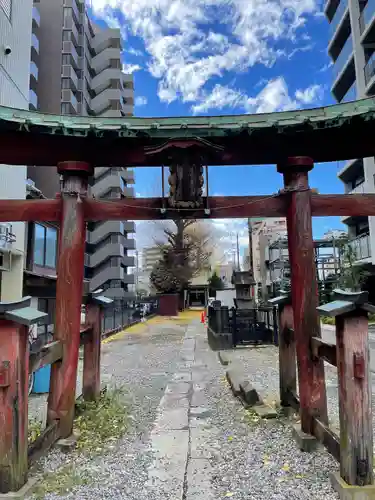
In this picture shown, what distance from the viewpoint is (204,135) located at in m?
4.89

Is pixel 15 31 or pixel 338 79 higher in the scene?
pixel 338 79

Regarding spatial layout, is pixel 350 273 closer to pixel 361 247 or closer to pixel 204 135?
pixel 361 247

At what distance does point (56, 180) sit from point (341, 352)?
1477 inches

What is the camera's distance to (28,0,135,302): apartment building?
3972 centimetres

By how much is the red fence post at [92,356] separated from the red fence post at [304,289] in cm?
307

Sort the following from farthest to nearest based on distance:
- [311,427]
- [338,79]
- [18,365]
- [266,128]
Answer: [338,79] → [266,128] → [311,427] → [18,365]

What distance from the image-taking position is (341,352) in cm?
336

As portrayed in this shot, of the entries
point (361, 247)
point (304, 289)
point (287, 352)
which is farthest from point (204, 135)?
point (361, 247)

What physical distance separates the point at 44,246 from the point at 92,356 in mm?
12568

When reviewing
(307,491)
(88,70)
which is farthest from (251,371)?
(88,70)

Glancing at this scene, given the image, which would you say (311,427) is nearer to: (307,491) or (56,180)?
(307,491)

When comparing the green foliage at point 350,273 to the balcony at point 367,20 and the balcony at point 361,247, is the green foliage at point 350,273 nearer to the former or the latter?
the balcony at point 361,247

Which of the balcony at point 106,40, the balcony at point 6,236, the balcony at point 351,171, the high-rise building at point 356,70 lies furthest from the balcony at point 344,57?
the balcony at point 106,40

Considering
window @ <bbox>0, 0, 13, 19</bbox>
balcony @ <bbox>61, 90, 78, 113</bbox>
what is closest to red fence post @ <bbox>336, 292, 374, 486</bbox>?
window @ <bbox>0, 0, 13, 19</bbox>
